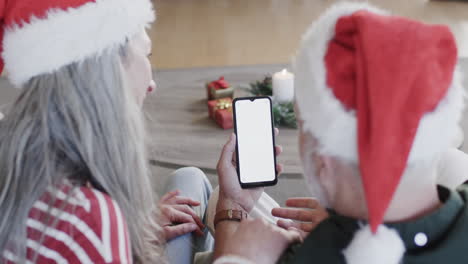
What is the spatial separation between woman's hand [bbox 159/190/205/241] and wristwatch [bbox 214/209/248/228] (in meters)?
0.05

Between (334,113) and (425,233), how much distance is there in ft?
0.60

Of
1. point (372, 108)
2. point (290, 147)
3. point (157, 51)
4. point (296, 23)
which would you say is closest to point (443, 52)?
point (372, 108)

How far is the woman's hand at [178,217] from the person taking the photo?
37.5 inches

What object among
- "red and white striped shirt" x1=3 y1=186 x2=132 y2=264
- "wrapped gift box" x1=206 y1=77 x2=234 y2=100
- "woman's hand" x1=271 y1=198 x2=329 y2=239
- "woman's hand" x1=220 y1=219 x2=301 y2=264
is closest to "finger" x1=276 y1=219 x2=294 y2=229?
"woman's hand" x1=271 y1=198 x2=329 y2=239

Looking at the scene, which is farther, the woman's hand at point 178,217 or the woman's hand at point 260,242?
the woman's hand at point 178,217

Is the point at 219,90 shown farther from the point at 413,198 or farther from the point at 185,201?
the point at 413,198

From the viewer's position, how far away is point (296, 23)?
3160mm

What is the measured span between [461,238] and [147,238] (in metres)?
0.49

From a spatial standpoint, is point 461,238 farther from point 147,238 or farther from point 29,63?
point 29,63

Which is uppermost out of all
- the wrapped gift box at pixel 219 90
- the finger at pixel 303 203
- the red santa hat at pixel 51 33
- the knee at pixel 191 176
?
the red santa hat at pixel 51 33

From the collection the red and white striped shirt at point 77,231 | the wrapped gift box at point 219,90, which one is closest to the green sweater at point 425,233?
the red and white striped shirt at point 77,231

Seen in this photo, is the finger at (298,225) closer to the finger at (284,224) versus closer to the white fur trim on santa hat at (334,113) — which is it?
the finger at (284,224)

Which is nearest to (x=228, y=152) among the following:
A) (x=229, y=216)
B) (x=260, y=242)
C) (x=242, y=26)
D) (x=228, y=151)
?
(x=228, y=151)

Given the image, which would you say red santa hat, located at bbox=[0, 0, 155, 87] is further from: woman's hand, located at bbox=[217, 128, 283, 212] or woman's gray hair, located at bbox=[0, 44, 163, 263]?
woman's hand, located at bbox=[217, 128, 283, 212]
